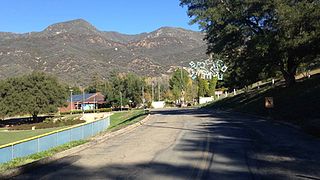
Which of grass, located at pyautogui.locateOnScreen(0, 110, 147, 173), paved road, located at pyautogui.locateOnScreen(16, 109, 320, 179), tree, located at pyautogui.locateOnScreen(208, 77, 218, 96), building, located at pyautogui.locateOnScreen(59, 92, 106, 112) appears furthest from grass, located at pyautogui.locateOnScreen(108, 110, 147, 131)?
building, located at pyautogui.locateOnScreen(59, 92, 106, 112)

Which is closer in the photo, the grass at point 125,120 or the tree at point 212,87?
the grass at point 125,120

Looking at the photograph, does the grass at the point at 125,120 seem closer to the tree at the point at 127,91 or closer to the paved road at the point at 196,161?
the paved road at the point at 196,161

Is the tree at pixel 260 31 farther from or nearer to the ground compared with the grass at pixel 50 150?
farther from the ground

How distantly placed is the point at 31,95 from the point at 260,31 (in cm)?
7084

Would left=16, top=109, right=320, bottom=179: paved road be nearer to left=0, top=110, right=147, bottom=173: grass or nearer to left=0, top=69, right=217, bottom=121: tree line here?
left=0, top=110, right=147, bottom=173: grass

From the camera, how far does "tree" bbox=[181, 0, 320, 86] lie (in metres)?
31.7

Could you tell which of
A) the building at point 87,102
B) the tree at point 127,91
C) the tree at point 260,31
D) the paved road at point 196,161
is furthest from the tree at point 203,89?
the paved road at point 196,161

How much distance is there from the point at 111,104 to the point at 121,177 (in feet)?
424

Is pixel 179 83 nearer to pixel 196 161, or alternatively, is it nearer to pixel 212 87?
pixel 212 87

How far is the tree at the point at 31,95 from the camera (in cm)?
9894

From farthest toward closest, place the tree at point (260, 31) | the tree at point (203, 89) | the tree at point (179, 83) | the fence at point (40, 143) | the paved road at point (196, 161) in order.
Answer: the tree at point (179, 83)
the tree at point (203, 89)
the tree at point (260, 31)
the fence at point (40, 143)
the paved road at point (196, 161)

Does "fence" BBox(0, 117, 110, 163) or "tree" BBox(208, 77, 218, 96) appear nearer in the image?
"fence" BBox(0, 117, 110, 163)

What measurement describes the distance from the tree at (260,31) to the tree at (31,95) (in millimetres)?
63049

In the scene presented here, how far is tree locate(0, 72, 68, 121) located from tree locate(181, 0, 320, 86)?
6305cm
